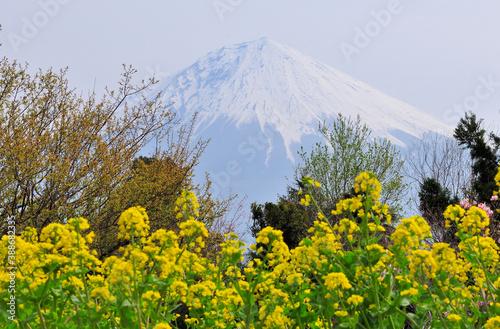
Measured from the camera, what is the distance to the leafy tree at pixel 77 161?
26.6ft

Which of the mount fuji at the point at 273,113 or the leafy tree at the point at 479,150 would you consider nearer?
the leafy tree at the point at 479,150

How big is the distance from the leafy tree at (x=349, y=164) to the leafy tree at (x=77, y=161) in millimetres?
8821

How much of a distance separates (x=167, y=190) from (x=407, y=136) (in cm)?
12719

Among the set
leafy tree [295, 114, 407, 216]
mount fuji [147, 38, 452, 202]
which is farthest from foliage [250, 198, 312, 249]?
mount fuji [147, 38, 452, 202]

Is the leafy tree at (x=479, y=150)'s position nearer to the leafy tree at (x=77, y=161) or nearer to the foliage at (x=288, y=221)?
the foliage at (x=288, y=221)

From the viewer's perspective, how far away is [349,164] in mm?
19188

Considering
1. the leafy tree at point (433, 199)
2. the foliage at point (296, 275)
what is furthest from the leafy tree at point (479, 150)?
the foliage at point (296, 275)

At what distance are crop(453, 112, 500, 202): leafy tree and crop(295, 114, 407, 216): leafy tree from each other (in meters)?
2.97

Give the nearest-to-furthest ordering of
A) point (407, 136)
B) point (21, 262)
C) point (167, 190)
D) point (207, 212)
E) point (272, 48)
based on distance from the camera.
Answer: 1. point (21, 262)
2. point (167, 190)
3. point (207, 212)
4. point (407, 136)
5. point (272, 48)

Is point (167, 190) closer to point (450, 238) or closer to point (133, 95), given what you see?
point (133, 95)

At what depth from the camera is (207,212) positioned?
1177 cm

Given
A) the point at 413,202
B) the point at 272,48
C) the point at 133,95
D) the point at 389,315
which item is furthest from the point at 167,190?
the point at 272,48

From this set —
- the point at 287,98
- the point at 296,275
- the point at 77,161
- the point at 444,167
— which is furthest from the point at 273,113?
the point at 296,275

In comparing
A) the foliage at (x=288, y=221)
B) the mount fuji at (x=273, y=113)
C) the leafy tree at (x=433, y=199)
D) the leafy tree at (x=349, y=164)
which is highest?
the mount fuji at (x=273, y=113)
